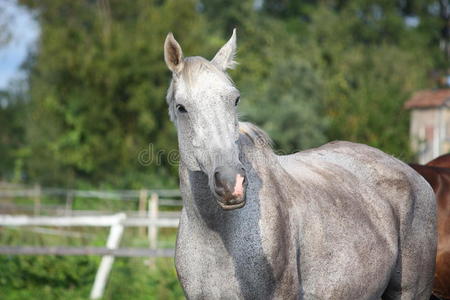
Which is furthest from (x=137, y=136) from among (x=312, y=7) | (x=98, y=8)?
(x=312, y=7)

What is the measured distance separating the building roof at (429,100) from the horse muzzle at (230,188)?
29997 mm

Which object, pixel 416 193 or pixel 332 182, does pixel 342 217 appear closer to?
pixel 332 182

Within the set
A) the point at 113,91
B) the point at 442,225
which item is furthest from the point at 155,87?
the point at 442,225

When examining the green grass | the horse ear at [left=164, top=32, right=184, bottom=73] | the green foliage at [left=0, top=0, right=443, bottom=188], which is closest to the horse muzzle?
the horse ear at [left=164, top=32, right=184, bottom=73]

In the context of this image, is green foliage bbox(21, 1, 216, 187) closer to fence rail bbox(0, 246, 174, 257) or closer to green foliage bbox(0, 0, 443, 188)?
green foliage bbox(0, 0, 443, 188)

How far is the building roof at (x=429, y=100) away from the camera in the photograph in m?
31.6

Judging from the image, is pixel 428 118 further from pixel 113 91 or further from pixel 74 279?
pixel 74 279

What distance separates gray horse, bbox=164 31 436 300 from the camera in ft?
10.7

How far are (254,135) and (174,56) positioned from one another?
68 cm

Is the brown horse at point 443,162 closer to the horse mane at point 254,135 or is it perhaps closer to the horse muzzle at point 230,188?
the horse mane at point 254,135

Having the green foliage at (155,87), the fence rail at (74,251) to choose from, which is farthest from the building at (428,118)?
the fence rail at (74,251)

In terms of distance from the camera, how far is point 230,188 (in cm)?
301

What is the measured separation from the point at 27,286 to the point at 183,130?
20.2 ft

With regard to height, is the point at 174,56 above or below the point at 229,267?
above
